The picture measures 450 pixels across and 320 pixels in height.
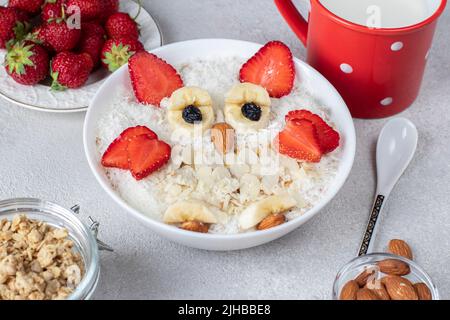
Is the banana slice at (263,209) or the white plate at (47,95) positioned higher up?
the white plate at (47,95)

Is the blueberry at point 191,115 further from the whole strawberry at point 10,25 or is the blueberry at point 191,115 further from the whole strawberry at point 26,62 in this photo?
the whole strawberry at point 10,25

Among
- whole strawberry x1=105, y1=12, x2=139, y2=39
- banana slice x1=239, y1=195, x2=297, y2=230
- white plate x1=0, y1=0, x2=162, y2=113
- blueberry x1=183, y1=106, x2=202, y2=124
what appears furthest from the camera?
whole strawberry x1=105, y1=12, x2=139, y2=39

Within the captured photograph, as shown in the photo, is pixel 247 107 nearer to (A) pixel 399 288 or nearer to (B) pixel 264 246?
(B) pixel 264 246

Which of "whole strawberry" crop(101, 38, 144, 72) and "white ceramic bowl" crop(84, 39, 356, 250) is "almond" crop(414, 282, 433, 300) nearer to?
"white ceramic bowl" crop(84, 39, 356, 250)

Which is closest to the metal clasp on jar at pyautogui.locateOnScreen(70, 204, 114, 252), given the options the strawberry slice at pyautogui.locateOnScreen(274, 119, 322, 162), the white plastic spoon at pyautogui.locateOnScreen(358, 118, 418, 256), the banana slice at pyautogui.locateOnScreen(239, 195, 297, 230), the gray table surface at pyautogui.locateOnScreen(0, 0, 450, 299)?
the gray table surface at pyautogui.locateOnScreen(0, 0, 450, 299)

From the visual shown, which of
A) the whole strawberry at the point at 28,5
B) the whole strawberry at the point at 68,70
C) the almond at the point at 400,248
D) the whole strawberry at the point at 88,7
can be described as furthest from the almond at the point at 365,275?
the whole strawberry at the point at 28,5

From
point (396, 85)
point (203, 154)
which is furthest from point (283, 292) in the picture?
point (396, 85)

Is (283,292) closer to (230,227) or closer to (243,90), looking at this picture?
(230,227)
